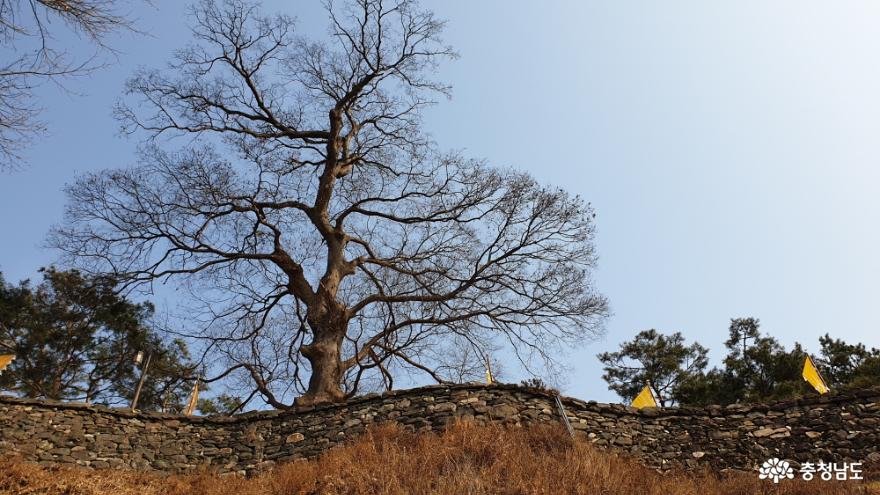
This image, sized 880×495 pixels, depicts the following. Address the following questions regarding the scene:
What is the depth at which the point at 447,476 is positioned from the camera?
22.0 ft

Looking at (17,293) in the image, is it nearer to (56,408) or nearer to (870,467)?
(56,408)

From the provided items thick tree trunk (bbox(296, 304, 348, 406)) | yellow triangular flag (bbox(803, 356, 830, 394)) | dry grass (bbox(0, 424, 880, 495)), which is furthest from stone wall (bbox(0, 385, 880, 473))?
yellow triangular flag (bbox(803, 356, 830, 394))

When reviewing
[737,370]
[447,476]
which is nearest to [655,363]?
[737,370]

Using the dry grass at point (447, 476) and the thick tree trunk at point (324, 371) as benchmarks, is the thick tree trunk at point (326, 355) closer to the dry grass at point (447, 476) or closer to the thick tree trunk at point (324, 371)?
the thick tree trunk at point (324, 371)

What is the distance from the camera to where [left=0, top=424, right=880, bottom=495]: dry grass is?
6.54 metres

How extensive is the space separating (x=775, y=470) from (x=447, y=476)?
4.64 meters

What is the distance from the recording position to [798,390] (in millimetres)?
13508

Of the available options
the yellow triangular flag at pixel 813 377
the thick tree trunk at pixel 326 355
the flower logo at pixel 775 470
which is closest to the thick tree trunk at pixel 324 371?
the thick tree trunk at pixel 326 355

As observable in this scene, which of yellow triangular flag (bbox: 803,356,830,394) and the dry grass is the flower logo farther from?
yellow triangular flag (bbox: 803,356,830,394)

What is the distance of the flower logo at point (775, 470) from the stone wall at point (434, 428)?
0.44 feet

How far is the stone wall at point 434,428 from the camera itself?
8445mm

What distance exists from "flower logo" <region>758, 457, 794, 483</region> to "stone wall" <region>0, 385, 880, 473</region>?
14 centimetres

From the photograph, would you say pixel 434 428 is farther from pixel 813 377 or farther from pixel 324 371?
pixel 813 377

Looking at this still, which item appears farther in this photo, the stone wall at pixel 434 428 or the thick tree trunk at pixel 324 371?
A: the thick tree trunk at pixel 324 371
